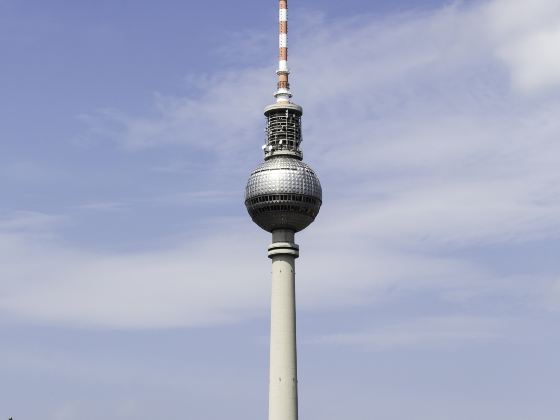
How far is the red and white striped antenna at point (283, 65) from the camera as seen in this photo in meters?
196

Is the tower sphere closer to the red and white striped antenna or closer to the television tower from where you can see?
the television tower

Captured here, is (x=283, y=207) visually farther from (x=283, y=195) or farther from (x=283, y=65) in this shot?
(x=283, y=65)

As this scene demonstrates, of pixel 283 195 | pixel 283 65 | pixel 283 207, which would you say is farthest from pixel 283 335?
pixel 283 65

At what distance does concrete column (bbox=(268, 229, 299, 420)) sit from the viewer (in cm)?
17825

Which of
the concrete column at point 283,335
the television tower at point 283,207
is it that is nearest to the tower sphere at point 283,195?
the television tower at point 283,207

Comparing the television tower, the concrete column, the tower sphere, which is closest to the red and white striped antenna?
the television tower

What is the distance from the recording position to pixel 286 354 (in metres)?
180

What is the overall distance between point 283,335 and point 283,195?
2744 centimetres

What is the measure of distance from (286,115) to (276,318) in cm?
Result: 4205

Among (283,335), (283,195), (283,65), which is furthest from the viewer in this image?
(283,65)

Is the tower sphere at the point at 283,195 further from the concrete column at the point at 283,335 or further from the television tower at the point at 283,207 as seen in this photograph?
the concrete column at the point at 283,335

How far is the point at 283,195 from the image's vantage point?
18812 cm

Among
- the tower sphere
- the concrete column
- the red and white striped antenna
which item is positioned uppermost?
the red and white striped antenna

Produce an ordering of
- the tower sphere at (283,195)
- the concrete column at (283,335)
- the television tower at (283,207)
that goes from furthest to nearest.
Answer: the tower sphere at (283,195) < the television tower at (283,207) < the concrete column at (283,335)
